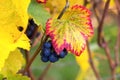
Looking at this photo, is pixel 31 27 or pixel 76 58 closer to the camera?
pixel 31 27

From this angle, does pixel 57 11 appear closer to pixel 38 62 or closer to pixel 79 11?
pixel 79 11

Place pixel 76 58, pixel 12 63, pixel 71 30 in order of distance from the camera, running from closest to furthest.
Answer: pixel 71 30, pixel 12 63, pixel 76 58

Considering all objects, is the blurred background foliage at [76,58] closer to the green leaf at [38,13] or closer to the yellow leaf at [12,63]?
the green leaf at [38,13]

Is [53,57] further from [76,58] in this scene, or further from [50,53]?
[76,58]

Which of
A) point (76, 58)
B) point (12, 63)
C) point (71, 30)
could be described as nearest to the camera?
point (71, 30)

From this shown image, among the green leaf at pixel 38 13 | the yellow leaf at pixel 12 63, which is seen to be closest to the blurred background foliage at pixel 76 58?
the green leaf at pixel 38 13

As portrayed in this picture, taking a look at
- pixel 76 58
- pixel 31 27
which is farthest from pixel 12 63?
pixel 76 58

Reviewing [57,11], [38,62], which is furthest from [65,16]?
[38,62]
